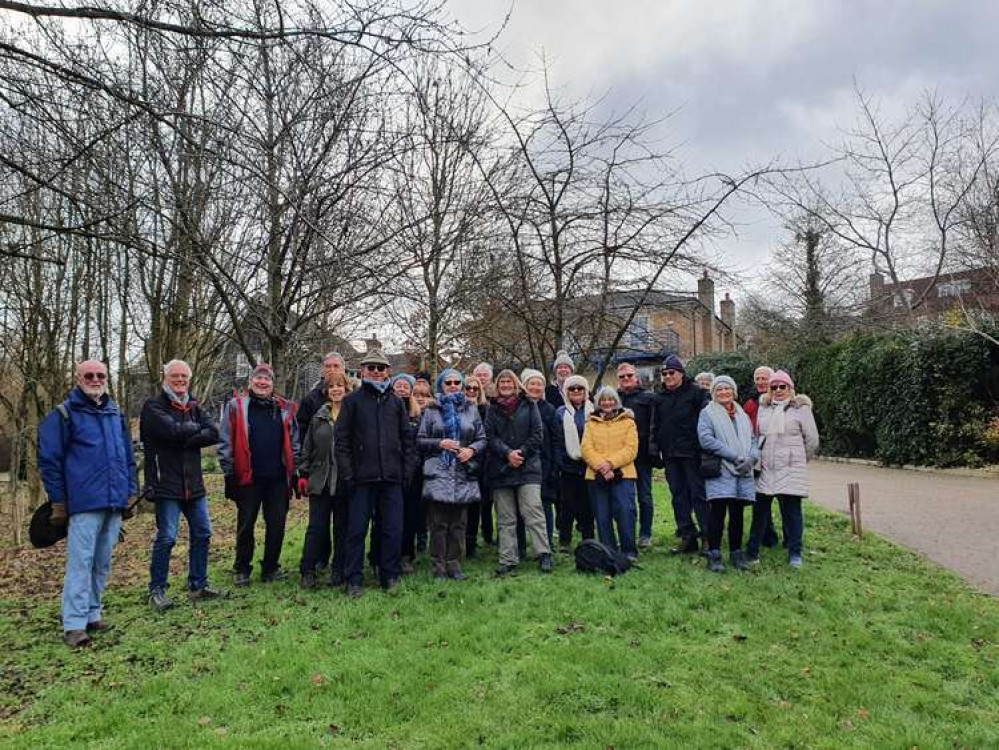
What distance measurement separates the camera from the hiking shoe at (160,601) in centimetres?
555

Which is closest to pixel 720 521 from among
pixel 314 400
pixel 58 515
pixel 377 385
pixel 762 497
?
pixel 762 497

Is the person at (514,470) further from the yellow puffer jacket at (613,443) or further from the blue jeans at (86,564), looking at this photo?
the blue jeans at (86,564)

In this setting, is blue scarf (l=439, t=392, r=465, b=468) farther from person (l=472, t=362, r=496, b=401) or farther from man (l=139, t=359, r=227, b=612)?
man (l=139, t=359, r=227, b=612)

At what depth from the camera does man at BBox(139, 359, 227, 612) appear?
5.57 meters

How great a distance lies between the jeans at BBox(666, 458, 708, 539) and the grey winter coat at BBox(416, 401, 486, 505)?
2118 mm

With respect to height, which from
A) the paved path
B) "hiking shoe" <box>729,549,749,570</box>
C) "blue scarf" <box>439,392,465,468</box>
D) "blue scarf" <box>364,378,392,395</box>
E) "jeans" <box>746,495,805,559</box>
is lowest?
the paved path

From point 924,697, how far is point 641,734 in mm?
1793

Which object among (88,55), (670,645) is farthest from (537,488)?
(88,55)

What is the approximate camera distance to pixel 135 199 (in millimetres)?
4926

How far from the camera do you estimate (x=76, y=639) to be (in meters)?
4.79

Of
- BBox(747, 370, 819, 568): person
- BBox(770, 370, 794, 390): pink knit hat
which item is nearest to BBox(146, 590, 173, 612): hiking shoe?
BBox(747, 370, 819, 568): person

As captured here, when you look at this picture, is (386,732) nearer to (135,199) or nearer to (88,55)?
(135,199)

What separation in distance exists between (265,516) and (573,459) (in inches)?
121

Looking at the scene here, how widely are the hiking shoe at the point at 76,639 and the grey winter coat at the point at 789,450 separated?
19.2 ft
